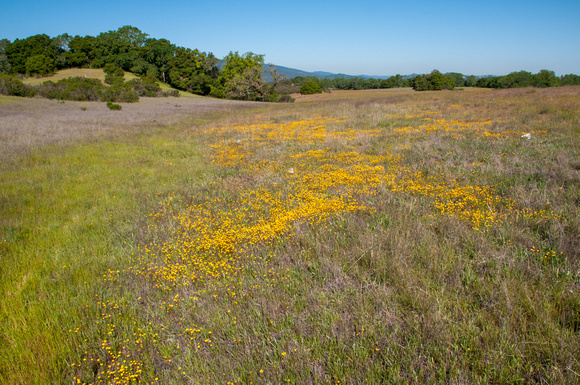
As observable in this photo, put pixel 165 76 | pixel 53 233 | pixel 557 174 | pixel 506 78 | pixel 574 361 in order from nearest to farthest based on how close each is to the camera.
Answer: pixel 574 361 → pixel 53 233 → pixel 557 174 → pixel 506 78 → pixel 165 76

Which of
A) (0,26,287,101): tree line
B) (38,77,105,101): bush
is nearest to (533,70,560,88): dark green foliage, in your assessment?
(0,26,287,101): tree line

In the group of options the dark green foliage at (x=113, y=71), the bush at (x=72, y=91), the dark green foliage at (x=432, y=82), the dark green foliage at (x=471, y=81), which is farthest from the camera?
the dark green foliage at (x=471, y=81)

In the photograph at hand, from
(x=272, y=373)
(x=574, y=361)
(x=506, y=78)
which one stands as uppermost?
(x=506, y=78)

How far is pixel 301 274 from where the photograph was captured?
12.5 feet

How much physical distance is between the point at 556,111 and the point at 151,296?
1882 centimetres

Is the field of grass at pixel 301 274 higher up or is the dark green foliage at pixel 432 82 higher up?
the dark green foliage at pixel 432 82

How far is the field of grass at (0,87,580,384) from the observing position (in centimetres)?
257

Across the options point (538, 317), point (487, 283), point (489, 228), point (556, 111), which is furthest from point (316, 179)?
point (556, 111)

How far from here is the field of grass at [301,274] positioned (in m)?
2.57

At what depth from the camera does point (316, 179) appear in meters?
7.64

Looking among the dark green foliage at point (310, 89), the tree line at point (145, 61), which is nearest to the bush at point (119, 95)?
the tree line at point (145, 61)

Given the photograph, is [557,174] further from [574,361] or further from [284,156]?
[284,156]

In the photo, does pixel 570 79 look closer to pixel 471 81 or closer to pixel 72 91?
pixel 471 81

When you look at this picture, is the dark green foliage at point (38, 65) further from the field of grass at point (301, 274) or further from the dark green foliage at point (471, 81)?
the dark green foliage at point (471, 81)
